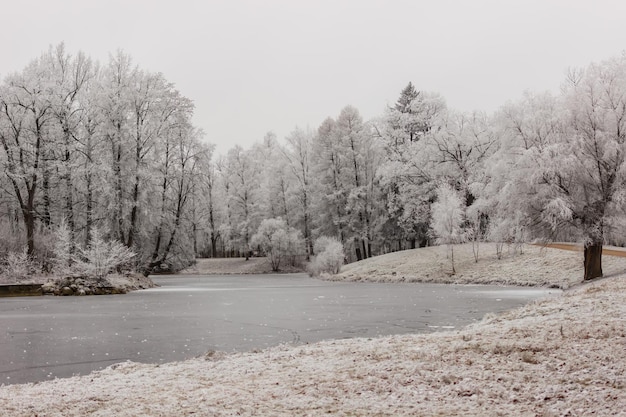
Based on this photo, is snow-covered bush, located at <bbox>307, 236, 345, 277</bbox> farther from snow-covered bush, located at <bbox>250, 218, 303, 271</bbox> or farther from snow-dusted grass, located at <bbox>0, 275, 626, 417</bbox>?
snow-dusted grass, located at <bbox>0, 275, 626, 417</bbox>

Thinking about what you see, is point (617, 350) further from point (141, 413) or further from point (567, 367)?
point (141, 413)

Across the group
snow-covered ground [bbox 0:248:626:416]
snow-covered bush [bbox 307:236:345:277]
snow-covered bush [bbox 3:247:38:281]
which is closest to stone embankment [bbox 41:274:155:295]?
snow-covered bush [bbox 3:247:38:281]

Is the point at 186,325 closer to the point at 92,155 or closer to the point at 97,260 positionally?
the point at 97,260

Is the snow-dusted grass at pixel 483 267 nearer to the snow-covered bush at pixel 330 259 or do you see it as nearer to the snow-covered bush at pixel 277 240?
the snow-covered bush at pixel 330 259

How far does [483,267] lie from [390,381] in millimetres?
33214

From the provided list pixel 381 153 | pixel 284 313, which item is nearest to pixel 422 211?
pixel 381 153

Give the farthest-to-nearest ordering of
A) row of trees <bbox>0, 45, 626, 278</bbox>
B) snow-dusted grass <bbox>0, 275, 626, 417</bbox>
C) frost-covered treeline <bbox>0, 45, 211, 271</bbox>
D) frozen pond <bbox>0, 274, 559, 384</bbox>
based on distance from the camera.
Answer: frost-covered treeline <bbox>0, 45, 211, 271</bbox>, row of trees <bbox>0, 45, 626, 278</bbox>, frozen pond <bbox>0, 274, 559, 384</bbox>, snow-dusted grass <bbox>0, 275, 626, 417</bbox>

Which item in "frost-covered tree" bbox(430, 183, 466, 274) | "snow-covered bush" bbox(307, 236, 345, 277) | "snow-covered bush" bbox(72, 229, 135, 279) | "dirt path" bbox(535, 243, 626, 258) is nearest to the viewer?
"snow-covered bush" bbox(72, 229, 135, 279)

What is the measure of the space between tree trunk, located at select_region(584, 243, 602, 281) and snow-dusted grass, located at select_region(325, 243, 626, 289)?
98 cm

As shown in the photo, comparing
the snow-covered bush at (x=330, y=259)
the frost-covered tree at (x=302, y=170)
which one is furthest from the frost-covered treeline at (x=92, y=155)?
the frost-covered tree at (x=302, y=170)

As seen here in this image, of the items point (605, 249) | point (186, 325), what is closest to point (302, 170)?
point (605, 249)

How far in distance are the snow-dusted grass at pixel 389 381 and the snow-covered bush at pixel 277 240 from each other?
4784 centimetres

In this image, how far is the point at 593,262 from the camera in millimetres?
27250

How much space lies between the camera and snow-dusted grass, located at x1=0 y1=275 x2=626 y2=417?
6.58 metres
